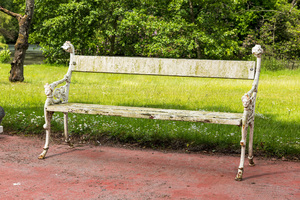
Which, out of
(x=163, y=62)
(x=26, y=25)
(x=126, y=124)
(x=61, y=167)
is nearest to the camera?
(x=61, y=167)

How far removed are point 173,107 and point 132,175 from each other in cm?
347

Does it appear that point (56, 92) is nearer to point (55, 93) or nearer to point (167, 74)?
point (55, 93)

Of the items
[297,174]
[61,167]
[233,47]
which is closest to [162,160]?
[61,167]

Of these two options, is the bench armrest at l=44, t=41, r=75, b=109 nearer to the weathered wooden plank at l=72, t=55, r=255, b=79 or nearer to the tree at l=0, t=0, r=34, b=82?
the weathered wooden plank at l=72, t=55, r=255, b=79

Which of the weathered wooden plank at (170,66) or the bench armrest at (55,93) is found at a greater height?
the weathered wooden plank at (170,66)

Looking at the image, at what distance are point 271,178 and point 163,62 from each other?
191 cm

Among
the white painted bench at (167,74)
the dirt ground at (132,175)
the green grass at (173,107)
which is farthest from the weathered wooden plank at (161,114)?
the green grass at (173,107)

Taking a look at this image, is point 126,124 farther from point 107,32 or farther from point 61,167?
point 107,32

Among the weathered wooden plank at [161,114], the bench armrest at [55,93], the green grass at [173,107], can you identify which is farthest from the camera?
the green grass at [173,107]

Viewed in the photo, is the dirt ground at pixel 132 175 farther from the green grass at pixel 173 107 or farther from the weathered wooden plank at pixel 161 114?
the weathered wooden plank at pixel 161 114

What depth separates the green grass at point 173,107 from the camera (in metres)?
5.08

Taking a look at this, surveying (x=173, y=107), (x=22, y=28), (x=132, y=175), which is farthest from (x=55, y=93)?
(x=22, y=28)

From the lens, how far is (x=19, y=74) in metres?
10.8

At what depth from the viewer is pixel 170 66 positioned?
492cm
